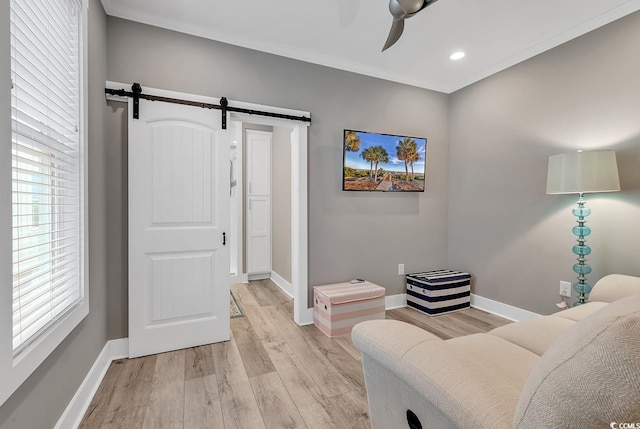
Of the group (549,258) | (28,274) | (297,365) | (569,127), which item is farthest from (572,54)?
(28,274)

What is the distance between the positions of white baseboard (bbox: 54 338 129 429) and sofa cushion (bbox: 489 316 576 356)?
2.28 m

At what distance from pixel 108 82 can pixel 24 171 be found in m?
1.43

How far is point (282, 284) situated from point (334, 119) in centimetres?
249

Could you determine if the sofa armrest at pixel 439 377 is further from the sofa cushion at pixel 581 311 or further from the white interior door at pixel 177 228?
the white interior door at pixel 177 228

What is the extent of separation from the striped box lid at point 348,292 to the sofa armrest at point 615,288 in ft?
5.17

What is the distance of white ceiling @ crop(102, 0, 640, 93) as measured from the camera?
2244mm

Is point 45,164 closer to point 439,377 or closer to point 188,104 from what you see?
point 188,104

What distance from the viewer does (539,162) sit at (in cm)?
282

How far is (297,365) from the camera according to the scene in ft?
7.38

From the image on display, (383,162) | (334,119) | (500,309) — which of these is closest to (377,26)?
(334,119)

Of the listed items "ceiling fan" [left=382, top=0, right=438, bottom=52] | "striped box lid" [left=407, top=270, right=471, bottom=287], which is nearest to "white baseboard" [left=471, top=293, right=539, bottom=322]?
"striped box lid" [left=407, top=270, right=471, bottom=287]

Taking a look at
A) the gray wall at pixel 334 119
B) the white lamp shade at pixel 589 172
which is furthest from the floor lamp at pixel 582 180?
the gray wall at pixel 334 119

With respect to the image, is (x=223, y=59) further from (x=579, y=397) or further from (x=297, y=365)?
(x=579, y=397)

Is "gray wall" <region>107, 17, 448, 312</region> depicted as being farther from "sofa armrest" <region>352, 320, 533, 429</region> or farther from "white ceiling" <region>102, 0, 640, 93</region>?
"sofa armrest" <region>352, 320, 533, 429</region>
